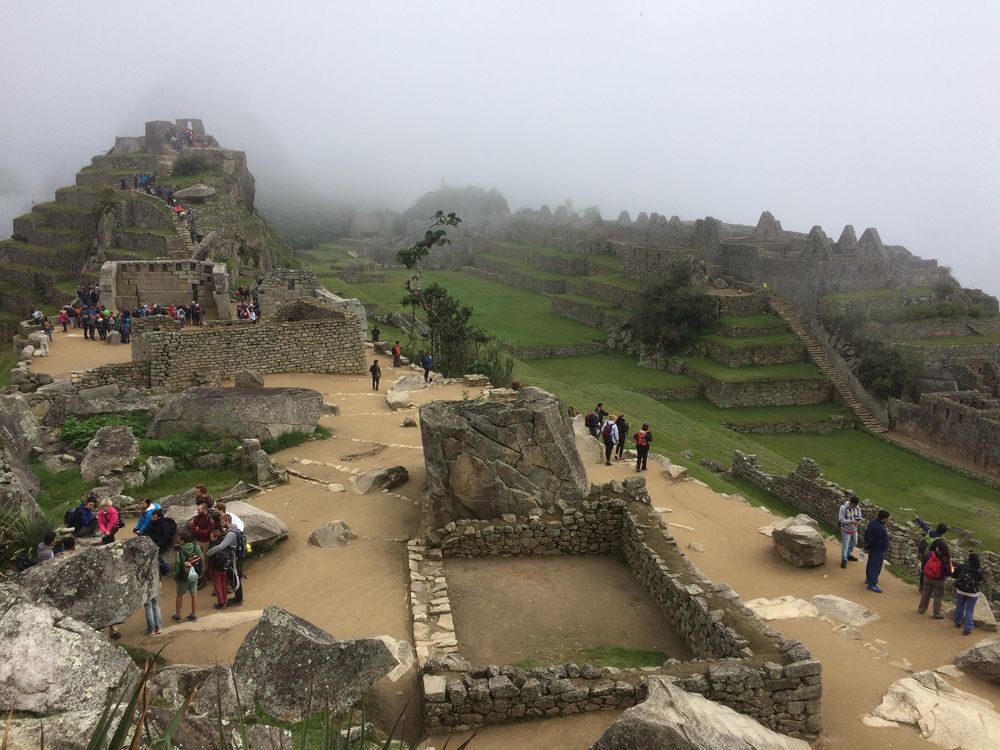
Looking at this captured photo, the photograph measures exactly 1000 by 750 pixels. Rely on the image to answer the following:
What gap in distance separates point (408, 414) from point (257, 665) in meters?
12.5

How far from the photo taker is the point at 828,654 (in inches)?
405

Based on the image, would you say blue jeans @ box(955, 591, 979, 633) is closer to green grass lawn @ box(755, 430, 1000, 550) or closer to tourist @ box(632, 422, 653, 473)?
tourist @ box(632, 422, 653, 473)

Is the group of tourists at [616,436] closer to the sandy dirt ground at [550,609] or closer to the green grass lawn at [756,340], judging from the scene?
the sandy dirt ground at [550,609]

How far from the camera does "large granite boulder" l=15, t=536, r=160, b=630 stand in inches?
312

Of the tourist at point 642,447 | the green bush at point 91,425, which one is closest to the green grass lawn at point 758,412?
the tourist at point 642,447

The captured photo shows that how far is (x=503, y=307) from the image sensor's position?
5922 cm

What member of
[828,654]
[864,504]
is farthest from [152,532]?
[864,504]

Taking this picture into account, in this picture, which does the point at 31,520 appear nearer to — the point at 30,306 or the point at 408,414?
the point at 408,414

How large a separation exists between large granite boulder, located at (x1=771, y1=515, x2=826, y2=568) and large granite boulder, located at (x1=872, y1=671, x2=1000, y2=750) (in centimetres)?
371

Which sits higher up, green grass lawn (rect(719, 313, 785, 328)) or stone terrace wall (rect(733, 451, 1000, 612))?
green grass lawn (rect(719, 313, 785, 328))

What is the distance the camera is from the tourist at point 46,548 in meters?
9.09

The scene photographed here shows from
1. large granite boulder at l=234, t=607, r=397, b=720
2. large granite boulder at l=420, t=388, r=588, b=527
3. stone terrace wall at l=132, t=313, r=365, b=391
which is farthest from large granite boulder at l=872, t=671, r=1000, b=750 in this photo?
stone terrace wall at l=132, t=313, r=365, b=391

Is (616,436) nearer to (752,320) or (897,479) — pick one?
(897,479)

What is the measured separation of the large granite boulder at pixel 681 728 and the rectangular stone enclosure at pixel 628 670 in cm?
88
